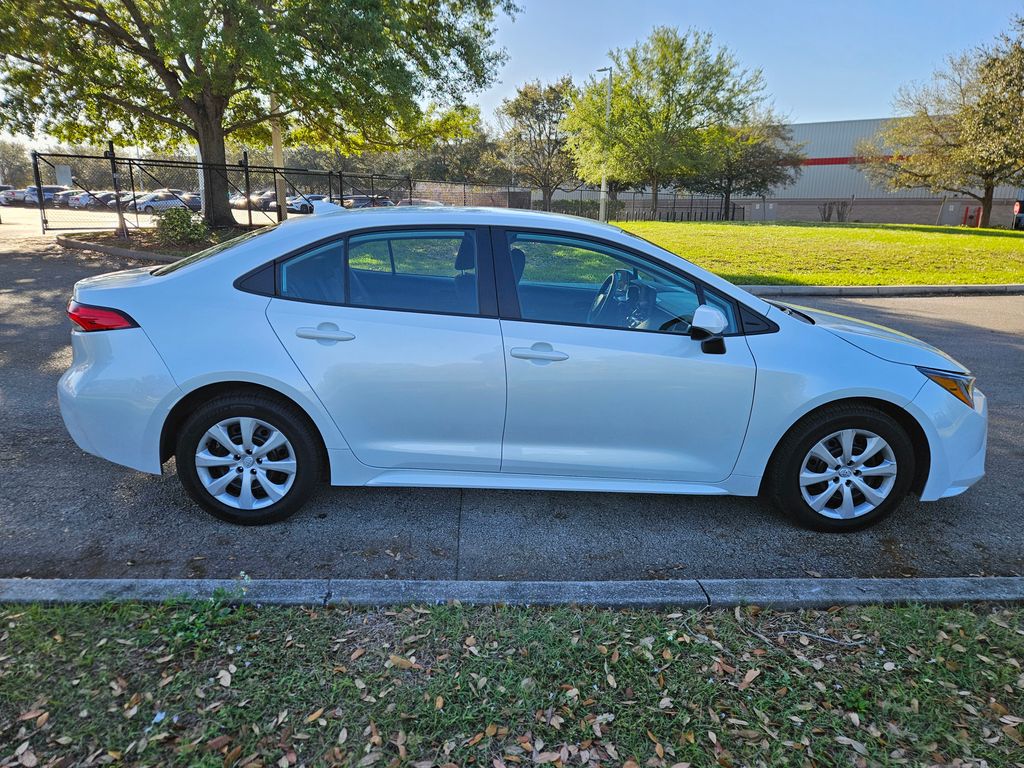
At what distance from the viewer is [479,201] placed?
3438 centimetres

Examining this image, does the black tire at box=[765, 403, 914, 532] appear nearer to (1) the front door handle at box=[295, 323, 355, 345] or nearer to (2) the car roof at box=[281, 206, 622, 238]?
(2) the car roof at box=[281, 206, 622, 238]

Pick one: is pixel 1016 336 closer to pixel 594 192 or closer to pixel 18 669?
pixel 18 669

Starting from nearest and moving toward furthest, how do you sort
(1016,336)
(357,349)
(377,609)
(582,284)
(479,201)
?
(377,609), (357,349), (582,284), (1016,336), (479,201)

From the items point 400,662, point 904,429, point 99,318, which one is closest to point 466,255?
point 99,318

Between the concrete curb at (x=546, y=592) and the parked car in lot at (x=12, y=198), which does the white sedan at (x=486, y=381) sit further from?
the parked car in lot at (x=12, y=198)

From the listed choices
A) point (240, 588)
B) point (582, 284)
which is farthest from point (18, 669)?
point (582, 284)

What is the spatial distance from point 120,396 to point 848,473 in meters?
3.85

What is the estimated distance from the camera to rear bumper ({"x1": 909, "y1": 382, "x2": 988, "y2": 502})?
346 centimetres

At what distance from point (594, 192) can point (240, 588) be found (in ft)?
174

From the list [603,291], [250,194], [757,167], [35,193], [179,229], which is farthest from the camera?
[757,167]

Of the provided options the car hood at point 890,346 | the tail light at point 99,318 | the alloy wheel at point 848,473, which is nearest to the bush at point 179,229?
the tail light at point 99,318

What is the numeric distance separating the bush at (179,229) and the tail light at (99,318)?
39.4 feet

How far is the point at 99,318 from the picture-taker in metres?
3.40

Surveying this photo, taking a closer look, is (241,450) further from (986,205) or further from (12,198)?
(12,198)
